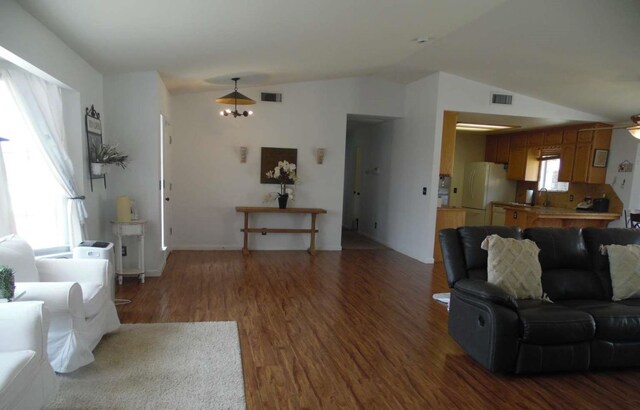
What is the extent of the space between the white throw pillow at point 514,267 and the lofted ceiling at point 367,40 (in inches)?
84.9

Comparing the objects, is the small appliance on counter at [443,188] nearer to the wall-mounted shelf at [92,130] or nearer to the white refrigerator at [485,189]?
the white refrigerator at [485,189]

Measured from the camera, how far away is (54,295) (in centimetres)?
232

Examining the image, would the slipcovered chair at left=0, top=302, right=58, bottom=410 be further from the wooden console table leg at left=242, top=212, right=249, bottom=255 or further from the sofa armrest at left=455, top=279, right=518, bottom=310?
the wooden console table leg at left=242, top=212, right=249, bottom=255

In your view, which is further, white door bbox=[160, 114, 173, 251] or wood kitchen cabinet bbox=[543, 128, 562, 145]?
wood kitchen cabinet bbox=[543, 128, 562, 145]

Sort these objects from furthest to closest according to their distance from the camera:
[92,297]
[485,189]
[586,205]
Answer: [485,189]
[586,205]
[92,297]

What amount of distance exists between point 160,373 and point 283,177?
163 inches

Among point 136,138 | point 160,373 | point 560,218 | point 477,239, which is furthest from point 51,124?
point 560,218

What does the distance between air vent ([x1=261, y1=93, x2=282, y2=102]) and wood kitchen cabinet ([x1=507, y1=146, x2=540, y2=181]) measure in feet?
15.9

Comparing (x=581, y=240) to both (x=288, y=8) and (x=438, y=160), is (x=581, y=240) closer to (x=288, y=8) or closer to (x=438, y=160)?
(x=438, y=160)

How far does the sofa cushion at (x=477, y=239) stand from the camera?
3.15 meters

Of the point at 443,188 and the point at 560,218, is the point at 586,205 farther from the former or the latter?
the point at 443,188

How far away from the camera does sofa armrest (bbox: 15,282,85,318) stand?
229 cm

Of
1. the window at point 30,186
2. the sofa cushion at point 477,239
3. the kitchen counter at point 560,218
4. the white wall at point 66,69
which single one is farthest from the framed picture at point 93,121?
the kitchen counter at point 560,218

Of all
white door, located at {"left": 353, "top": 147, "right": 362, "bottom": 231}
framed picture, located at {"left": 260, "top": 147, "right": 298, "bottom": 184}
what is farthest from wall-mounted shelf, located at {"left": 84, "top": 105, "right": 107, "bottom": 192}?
white door, located at {"left": 353, "top": 147, "right": 362, "bottom": 231}
